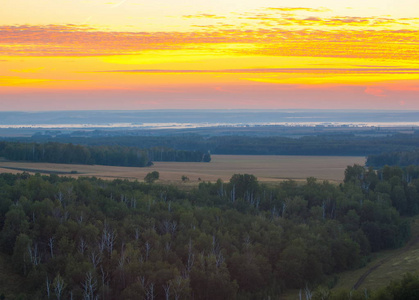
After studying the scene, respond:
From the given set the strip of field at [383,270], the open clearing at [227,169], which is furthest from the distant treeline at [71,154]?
the strip of field at [383,270]

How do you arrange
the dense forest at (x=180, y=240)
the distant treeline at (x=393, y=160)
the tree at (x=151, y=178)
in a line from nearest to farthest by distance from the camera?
1. the dense forest at (x=180, y=240)
2. the tree at (x=151, y=178)
3. the distant treeline at (x=393, y=160)

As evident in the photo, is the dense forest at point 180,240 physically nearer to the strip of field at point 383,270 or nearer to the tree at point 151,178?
the strip of field at point 383,270

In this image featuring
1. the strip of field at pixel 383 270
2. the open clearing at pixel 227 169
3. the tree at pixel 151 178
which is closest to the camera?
the strip of field at pixel 383 270

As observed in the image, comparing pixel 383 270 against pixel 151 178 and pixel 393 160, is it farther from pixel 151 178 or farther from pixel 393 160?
pixel 393 160

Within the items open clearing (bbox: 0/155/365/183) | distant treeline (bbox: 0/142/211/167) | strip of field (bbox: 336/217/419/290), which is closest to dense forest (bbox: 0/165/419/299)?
strip of field (bbox: 336/217/419/290)

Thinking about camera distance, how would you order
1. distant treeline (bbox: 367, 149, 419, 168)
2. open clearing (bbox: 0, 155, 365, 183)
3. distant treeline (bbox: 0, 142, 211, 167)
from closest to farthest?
open clearing (bbox: 0, 155, 365, 183), distant treeline (bbox: 0, 142, 211, 167), distant treeline (bbox: 367, 149, 419, 168)

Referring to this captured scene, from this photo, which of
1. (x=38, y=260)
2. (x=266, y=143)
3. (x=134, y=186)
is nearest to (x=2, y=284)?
(x=38, y=260)

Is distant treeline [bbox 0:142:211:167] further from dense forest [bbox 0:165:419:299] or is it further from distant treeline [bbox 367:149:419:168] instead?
dense forest [bbox 0:165:419:299]
